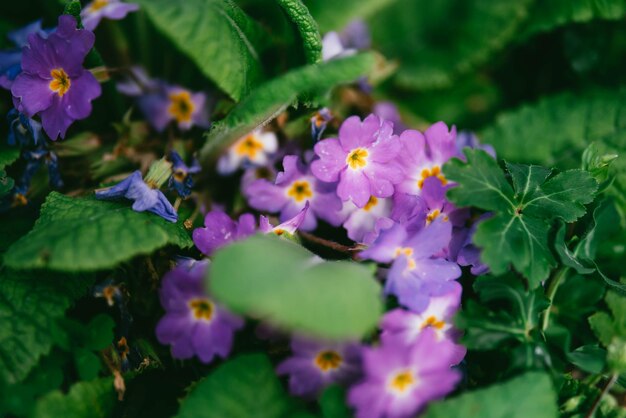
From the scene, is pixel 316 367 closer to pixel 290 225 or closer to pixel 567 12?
pixel 290 225

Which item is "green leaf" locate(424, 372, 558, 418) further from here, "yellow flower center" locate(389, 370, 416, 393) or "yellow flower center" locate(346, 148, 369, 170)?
"yellow flower center" locate(346, 148, 369, 170)

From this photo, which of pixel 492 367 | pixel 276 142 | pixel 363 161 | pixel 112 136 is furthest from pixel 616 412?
pixel 112 136

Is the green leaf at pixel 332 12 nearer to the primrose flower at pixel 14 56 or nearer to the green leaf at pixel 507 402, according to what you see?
the primrose flower at pixel 14 56

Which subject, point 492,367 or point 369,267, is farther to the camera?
point 492,367

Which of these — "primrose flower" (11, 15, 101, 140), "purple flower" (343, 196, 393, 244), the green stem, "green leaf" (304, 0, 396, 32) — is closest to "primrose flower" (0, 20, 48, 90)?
"primrose flower" (11, 15, 101, 140)

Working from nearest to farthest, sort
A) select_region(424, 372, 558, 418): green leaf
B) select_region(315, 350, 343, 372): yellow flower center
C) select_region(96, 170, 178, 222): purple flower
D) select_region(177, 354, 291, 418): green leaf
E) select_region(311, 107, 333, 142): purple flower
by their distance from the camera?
select_region(424, 372, 558, 418): green leaf → select_region(177, 354, 291, 418): green leaf → select_region(315, 350, 343, 372): yellow flower center → select_region(96, 170, 178, 222): purple flower → select_region(311, 107, 333, 142): purple flower

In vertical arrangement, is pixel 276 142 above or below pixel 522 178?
below

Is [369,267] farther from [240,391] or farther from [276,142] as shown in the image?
[276,142]
